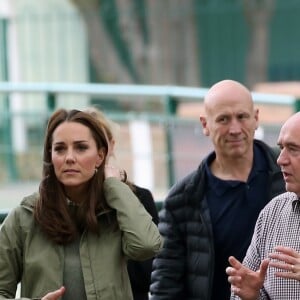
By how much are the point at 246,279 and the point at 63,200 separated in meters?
0.79

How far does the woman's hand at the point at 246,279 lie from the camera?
5820 mm

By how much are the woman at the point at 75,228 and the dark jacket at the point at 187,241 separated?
30.4 inches

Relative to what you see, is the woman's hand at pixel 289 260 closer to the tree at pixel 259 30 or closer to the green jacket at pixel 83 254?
the green jacket at pixel 83 254

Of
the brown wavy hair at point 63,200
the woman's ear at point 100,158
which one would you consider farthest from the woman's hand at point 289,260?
the woman's ear at point 100,158

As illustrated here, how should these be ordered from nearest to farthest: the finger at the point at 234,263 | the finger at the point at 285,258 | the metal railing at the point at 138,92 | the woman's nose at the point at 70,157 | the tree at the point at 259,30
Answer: the finger at the point at 285,258 < the finger at the point at 234,263 < the woman's nose at the point at 70,157 < the metal railing at the point at 138,92 < the tree at the point at 259,30

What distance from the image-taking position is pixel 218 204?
689 cm

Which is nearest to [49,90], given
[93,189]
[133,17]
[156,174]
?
[156,174]

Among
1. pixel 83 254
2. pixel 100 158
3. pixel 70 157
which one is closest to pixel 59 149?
pixel 70 157

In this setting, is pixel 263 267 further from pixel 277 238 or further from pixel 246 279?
pixel 277 238

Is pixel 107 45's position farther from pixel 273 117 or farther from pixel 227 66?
pixel 273 117

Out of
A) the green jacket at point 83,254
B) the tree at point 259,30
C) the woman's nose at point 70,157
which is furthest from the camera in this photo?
the tree at point 259,30

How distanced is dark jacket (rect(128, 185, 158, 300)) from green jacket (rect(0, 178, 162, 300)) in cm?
90

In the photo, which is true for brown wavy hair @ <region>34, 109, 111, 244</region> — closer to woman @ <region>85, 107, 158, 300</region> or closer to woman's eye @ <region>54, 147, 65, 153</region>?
woman's eye @ <region>54, 147, 65, 153</region>

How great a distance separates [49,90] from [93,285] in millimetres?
7171
